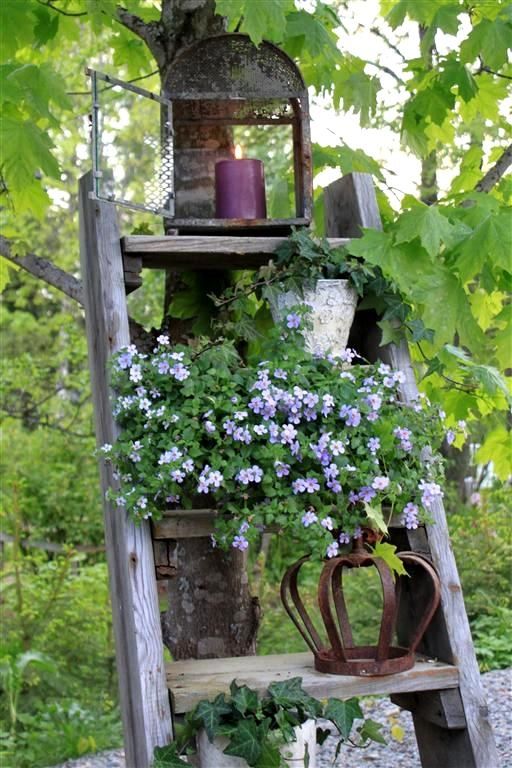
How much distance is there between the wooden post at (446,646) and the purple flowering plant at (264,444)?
18cm

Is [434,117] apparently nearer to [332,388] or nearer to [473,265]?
[473,265]

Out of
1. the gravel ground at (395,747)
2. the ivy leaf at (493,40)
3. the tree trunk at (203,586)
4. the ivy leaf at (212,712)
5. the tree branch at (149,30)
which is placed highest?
the tree branch at (149,30)

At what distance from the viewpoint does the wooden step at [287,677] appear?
1906 mm

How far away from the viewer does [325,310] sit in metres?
2.18

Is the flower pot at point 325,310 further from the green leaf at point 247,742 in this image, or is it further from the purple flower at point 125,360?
the green leaf at point 247,742

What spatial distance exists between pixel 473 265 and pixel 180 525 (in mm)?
817

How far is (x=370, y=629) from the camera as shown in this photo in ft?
16.0

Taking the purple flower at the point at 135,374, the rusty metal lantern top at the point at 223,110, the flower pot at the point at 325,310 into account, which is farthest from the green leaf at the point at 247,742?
the rusty metal lantern top at the point at 223,110

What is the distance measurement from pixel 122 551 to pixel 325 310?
0.68 metres

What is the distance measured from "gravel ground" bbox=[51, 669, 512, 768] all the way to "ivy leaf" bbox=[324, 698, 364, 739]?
1.32 m

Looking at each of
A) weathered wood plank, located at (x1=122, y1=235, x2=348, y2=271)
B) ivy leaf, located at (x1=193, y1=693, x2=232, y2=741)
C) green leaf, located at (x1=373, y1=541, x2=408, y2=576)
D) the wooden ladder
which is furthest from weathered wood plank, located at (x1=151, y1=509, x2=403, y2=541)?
weathered wood plank, located at (x1=122, y1=235, x2=348, y2=271)

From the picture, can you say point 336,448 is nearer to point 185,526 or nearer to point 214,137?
point 185,526

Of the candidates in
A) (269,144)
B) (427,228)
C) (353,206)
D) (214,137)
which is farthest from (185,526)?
(269,144)

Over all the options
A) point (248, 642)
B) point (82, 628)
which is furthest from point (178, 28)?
point (82, 628)
